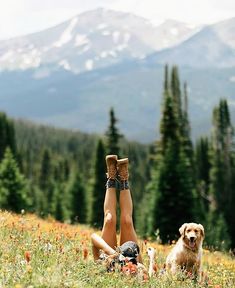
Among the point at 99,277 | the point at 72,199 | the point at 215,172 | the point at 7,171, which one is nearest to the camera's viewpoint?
the point at 99,277

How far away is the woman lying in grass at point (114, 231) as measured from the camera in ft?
28.1

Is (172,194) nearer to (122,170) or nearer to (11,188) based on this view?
(11,188)

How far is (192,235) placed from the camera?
921 cm

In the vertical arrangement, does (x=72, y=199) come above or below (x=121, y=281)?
below

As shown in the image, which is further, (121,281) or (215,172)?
(215,172)

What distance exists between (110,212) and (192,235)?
1349 mm

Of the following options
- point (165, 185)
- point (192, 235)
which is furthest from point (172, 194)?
point (192, 235)

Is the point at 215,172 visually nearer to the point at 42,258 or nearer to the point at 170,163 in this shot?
the point at 170,163

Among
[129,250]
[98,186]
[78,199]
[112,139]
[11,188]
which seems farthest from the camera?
[78,199]

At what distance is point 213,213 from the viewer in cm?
7138

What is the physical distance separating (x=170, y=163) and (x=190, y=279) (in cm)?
3497

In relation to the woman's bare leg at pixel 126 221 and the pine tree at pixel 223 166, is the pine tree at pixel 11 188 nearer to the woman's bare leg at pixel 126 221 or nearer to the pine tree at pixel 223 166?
the pine tree at pixel 223 166

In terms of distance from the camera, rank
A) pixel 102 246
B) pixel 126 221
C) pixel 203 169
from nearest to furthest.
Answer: pixel 102 246
pixel 126 221
pixel 203 169

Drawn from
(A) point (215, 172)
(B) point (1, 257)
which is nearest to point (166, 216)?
(B) point (1, 257)
